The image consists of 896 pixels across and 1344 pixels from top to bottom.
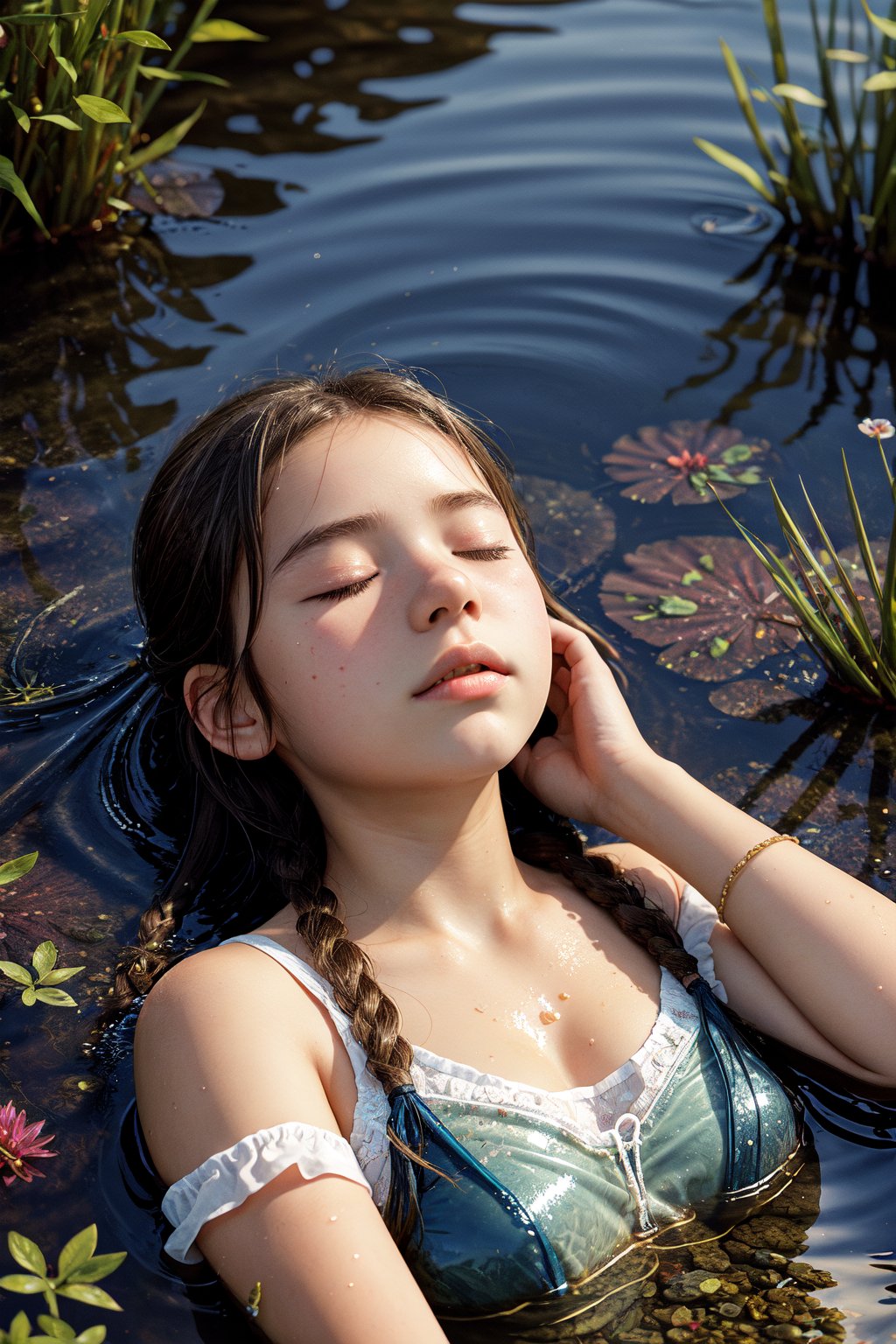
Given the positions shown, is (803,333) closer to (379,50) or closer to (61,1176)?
(379,50)

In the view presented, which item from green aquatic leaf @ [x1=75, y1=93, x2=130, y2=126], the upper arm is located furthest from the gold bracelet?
green aquatic leaf @ [x1=75, y1=93, x2=130, y2=126]

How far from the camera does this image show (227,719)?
2.35m

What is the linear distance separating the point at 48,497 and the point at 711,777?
5.57 feet

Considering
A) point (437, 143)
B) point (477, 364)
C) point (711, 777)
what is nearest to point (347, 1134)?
point (711, 777)

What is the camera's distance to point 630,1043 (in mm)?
2156

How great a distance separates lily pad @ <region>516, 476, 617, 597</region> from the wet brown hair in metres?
0.66

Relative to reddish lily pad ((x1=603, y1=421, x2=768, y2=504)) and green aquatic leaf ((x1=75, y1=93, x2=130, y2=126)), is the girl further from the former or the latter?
reddish lily pad ((x1=603, y1=421, x2=768, y2=504))

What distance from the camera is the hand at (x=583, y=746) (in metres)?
2.51

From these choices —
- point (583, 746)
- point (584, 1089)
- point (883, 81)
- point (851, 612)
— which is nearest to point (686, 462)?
point (851, 612)

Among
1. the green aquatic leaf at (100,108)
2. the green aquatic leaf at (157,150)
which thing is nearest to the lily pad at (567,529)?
the green aquatic leaf at (100,108)

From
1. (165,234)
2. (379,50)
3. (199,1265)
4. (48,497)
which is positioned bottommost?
(199,1265)

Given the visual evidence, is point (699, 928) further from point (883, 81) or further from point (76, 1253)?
point (883, 81)

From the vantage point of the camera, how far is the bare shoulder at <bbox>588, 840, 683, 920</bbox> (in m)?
2.50

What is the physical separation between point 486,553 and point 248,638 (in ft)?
1.35
